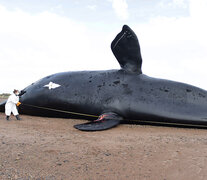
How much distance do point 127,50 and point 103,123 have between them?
291cm

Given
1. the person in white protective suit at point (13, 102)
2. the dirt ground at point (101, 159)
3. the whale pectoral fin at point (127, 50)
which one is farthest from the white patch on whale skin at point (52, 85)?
the dirt ground at point (101, 159)

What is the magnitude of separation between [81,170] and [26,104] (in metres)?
6.57

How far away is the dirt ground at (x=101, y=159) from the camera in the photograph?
262 cm

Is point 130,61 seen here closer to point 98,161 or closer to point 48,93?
point 48,93

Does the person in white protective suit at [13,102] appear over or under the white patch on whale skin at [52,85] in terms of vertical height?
under

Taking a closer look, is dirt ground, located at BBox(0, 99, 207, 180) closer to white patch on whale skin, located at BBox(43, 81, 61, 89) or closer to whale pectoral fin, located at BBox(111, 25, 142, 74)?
whale pectoral fin, located at BBox(111, 25, 142, 74)

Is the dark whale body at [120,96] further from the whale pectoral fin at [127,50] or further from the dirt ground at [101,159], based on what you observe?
the dirt ground at [101,159]

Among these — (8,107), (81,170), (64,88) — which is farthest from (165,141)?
(8,107)

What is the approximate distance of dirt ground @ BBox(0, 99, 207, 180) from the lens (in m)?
2.62

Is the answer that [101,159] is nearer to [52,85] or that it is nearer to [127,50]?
[127,50]

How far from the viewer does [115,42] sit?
760 cm

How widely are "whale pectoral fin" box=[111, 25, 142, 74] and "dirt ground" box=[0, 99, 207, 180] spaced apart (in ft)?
12.6

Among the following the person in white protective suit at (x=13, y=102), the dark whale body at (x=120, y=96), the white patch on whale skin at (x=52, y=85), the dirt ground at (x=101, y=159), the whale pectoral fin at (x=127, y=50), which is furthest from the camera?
the white patch on whale skin at (x=52, y=85)

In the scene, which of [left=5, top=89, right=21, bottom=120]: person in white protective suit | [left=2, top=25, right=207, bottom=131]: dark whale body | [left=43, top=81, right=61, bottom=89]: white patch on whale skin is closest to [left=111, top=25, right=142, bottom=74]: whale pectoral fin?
[left=2, top=25, right=207, bottom=131]: dark whale body
